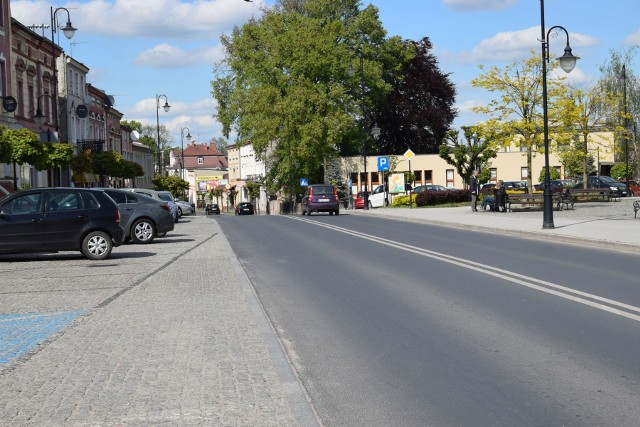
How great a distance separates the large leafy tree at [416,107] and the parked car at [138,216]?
49119 mm

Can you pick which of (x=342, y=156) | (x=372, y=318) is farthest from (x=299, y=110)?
(x=372, y=318)

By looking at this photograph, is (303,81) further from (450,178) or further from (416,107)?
(450,178)

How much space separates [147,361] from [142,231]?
63.4 ft

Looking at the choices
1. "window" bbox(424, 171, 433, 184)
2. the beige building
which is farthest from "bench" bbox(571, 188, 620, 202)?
"window" bbox(424, 171, 433, 184)

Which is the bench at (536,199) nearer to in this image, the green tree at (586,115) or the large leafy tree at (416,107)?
the green tree at (586,115)

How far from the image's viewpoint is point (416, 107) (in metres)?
75.4

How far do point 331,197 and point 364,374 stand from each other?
44285 mm

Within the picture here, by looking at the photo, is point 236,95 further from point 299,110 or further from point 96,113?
point 96,113

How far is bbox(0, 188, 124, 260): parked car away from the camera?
19125 millimetres

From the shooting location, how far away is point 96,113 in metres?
72.9

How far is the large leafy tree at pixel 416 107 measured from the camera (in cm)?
7469

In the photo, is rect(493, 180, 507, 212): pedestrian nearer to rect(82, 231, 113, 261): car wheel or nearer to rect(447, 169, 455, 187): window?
rect(82, 231, 113, 261): car wheel

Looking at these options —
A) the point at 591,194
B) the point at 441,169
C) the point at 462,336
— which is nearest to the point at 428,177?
the point at 441,169

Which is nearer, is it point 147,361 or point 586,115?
point 147,361
